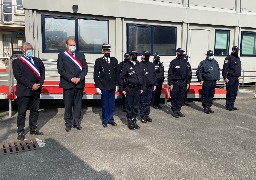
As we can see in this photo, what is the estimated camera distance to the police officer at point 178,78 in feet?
23.8

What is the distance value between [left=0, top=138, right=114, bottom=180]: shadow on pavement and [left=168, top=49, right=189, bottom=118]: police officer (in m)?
3.55

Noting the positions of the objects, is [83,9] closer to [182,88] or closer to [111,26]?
[111,26]

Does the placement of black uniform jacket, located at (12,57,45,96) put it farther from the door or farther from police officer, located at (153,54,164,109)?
the door

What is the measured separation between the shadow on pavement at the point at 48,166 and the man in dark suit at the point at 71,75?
4.53 ft

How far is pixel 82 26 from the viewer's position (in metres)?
9.11

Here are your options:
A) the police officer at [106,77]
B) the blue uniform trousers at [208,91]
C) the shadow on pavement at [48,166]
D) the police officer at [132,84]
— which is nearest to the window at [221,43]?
the blue uniform trousers at [208,91]

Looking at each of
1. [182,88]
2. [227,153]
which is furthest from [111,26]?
[227,153]

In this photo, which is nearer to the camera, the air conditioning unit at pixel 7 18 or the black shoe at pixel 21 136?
the black shoe at pixel 21 136

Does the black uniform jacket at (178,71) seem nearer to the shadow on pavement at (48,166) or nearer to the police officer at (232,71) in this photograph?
the police officer at (232,71)

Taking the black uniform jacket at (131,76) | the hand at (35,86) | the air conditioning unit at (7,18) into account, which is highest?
the air conditioning unit at (7,18)

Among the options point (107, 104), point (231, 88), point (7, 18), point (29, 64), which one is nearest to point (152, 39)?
point (231, 88)

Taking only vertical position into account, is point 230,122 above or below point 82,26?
below

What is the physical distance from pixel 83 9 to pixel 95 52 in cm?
→ 152

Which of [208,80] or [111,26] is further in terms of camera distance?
[111,26]
